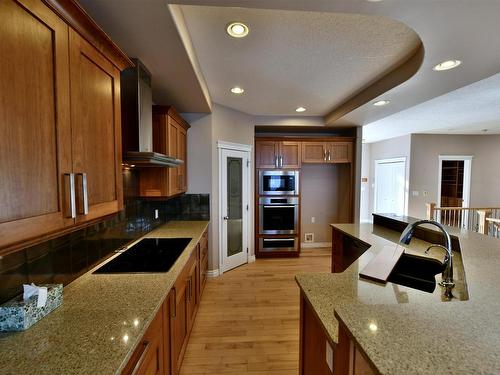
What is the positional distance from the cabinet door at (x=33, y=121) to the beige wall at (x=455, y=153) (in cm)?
718

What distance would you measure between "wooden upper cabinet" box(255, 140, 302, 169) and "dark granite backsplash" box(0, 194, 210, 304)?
81.9 inches

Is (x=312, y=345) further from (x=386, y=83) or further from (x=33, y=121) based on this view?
(x=386, y=83)

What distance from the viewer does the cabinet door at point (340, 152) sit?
4488mm

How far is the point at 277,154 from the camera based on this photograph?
438 cm

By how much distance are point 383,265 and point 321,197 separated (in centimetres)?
350

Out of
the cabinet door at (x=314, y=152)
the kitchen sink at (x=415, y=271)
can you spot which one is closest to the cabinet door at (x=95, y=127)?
the kitchen sink at (x=415, y=271)

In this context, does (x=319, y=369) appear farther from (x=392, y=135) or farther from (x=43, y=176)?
(x=392, y=135)

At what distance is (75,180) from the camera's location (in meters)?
1.01

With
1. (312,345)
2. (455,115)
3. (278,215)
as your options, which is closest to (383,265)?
(312,345)

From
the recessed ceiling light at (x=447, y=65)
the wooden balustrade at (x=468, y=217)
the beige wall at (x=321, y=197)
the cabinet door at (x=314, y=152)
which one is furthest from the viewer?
the wooden balustrade at (x=468, y=217)

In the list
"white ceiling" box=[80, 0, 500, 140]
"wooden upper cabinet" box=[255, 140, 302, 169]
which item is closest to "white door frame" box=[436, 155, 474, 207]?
"white ceiling" box=[80, 0, 500, 140]

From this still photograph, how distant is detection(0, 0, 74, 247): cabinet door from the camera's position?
29.3 inches

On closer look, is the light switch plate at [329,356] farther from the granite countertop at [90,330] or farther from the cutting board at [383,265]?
the granite countertop at [90,330]

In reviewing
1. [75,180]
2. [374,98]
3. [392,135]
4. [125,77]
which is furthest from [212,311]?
[392,135]
